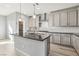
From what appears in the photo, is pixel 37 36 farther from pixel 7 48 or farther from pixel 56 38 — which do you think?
pixel 7 48

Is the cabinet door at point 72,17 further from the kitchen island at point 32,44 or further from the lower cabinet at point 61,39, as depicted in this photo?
the kitchen island at point 32,44

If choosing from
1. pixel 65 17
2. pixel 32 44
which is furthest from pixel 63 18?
pixel 32 44

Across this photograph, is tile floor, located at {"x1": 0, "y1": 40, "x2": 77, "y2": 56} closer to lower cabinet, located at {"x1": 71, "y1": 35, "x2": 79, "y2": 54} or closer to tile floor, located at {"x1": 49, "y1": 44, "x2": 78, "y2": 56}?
tile floor, located at {"x1": 49, "y1": 44, "x2": 78, "y2": 56}

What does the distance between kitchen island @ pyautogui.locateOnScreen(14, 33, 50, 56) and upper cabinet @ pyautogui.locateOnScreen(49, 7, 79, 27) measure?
0.36 meters

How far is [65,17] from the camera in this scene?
229 cm

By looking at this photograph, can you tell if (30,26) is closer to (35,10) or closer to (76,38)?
(35,10)

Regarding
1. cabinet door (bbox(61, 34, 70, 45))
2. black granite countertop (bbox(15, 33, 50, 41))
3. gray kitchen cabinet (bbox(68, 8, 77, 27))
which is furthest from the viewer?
black granite countertop (bbox(15, 33, 50, 41))

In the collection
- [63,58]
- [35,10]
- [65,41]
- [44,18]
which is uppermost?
[35,10]

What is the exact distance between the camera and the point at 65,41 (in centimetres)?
234

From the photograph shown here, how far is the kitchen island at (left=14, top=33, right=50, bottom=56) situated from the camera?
2411 mm

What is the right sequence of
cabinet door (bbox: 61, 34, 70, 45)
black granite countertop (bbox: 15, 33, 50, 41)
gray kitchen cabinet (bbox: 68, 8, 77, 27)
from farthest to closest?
1. black granite countertop (bbox: 15, 33, 50, 41)
2. cabinet door (bbox: 61, 34, 70, 45)
3. gray kitchen cabinet (bbox: 68, 8, 77, 27)

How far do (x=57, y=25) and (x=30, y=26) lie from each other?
59 centimetres

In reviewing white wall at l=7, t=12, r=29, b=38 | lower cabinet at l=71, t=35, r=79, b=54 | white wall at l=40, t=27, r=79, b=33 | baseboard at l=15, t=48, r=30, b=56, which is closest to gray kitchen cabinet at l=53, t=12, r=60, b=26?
white wall at l=40, t=27, r=79, b=33

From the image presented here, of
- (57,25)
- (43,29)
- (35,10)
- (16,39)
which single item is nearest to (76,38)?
(57,25)
